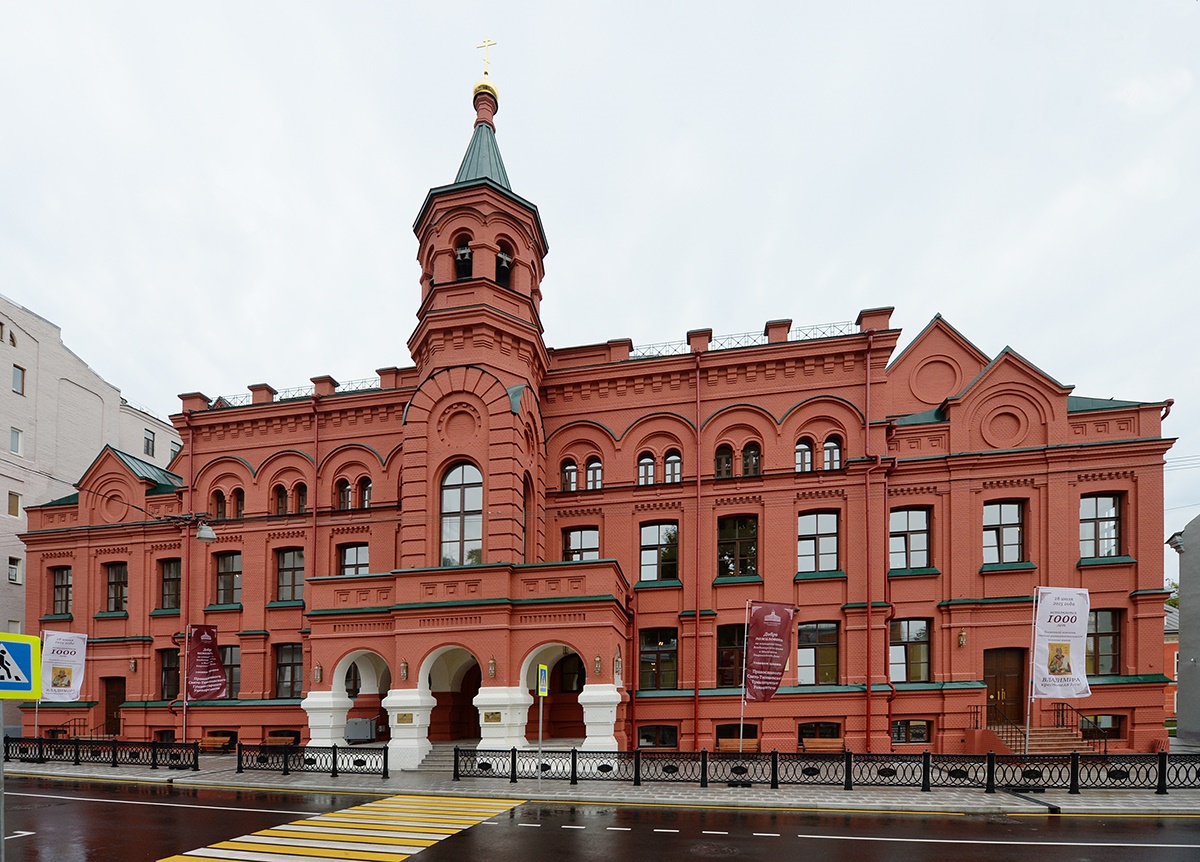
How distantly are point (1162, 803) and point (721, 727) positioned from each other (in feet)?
38.1

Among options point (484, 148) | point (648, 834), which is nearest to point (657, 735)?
point (648, 834)

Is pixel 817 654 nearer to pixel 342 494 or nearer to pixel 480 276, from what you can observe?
pixel 480 276

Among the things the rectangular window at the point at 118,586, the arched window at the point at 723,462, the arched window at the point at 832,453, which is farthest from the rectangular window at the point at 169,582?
the arched window at the point at 832,453

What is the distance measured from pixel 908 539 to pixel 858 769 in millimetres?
7796

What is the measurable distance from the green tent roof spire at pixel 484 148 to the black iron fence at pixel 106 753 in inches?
772

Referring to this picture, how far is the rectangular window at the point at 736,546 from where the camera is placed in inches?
1037

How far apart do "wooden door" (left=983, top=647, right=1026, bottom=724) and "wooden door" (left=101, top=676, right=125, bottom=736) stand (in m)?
30.9

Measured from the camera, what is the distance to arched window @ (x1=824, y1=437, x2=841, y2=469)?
2619cm

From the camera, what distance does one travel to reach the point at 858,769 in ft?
68.9

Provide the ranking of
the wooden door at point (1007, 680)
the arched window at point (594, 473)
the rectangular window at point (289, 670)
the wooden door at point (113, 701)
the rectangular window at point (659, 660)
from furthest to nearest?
1. the wooden door at point (113, 701)
2. the rectangular window at point (289, 670)
3. the arched window at point (594, 473)
4. the rectangular window at point (659, 660)
5. the wooden door at point (1007, 680)

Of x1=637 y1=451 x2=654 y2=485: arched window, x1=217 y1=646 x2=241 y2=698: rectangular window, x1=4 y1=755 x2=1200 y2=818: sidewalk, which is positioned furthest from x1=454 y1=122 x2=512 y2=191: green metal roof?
x1=217 y1=646 x2=241 y2=698: rectangular window

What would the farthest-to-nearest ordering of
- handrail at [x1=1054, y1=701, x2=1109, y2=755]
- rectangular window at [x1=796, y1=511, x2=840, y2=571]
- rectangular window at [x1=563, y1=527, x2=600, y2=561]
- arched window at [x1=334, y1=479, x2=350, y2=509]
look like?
arched window at [x1=334, y1=479, x2=350, y2=509], rectangular window at [x1=563, y1=527, x2=600, y2=561], rectangular window at [x1=796, y1=511, x2=840, y2=571], handrail at [x1=1054, y1=701, x2=1109, y2=755]

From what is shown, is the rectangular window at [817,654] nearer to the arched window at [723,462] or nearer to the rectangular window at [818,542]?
the rectangular window at [818,542]

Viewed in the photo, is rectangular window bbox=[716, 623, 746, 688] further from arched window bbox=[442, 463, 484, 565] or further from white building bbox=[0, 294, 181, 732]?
white building bbox=[0, 294, 181, 732]
